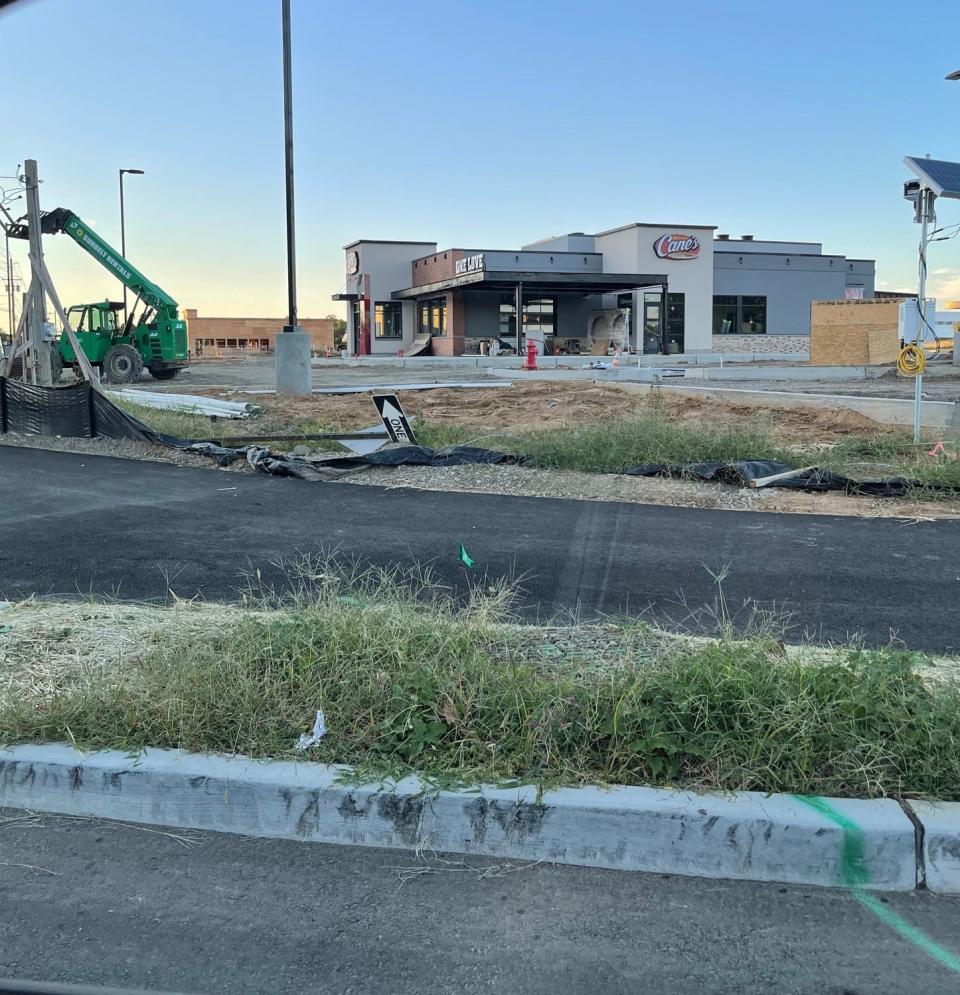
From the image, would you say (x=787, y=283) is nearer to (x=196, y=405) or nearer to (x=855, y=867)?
(x=196, y=405)

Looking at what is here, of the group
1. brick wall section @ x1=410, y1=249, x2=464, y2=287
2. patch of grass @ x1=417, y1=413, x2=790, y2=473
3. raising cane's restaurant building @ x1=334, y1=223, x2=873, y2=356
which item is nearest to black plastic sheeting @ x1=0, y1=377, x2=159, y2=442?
patch of grass @ x1=417, y1=413, x2=790, y2=473

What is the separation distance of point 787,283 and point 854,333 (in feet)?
79.9

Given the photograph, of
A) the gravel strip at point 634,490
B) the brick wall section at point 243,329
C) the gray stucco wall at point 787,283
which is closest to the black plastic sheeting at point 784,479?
the gravel strip at point 634,490

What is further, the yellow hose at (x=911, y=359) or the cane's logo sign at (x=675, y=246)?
the cane's logo sign at (x=675, y=246)

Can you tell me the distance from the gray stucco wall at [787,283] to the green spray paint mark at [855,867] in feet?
190

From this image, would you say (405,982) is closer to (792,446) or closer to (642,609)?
(642,609)

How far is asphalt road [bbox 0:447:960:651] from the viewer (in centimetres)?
638

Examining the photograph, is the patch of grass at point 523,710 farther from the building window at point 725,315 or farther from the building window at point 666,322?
the building window at point 725,315

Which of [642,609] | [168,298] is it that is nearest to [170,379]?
[168,298]

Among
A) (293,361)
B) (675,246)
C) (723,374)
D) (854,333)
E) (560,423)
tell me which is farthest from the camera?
(675,246)

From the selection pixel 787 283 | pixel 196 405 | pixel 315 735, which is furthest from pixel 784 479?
pixel 787 283

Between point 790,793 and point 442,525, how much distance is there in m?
5.59

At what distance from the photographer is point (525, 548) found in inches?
313

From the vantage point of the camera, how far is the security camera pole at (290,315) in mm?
20203
